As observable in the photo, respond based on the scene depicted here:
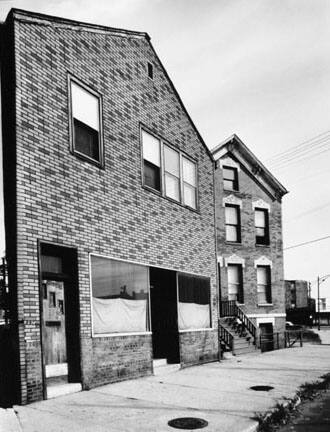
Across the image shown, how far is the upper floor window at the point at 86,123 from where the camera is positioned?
10.2 m

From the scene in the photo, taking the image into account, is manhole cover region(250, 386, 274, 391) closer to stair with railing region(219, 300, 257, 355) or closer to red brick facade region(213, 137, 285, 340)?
stair with railing region(219, 300, 257, 355)

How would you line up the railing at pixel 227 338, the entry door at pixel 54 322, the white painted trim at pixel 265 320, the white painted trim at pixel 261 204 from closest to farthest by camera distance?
the entry door at pixel 54 322, the railing at pixel 227 338, the white painted trim at pixel 265 320, the white painted trim at pixel 261 204

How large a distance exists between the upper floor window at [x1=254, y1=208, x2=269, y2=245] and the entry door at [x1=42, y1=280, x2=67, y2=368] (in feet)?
60.7

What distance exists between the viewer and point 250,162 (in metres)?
26.6

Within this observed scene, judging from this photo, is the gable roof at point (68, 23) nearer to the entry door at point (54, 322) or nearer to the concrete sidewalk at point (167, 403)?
the entry door at point (54, 322)

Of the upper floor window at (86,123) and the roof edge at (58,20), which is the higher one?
the roof edge at (58,20)

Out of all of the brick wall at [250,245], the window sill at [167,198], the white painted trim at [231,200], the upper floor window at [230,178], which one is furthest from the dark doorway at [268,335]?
the window sill at [167,198]

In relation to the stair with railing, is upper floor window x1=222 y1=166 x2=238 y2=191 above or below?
above

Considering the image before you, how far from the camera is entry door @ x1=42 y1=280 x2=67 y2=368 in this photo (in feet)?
30.4

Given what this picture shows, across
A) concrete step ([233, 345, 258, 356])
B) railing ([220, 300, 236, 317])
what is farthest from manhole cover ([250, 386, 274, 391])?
railing ([220, 300, 236, 317])

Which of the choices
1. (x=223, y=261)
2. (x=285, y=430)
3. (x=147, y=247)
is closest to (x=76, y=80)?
(x=147, y=247)

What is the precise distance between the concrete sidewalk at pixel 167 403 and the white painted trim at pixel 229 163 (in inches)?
573

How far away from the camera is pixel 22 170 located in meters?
8.47

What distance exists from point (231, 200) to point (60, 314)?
17006 millimetres
